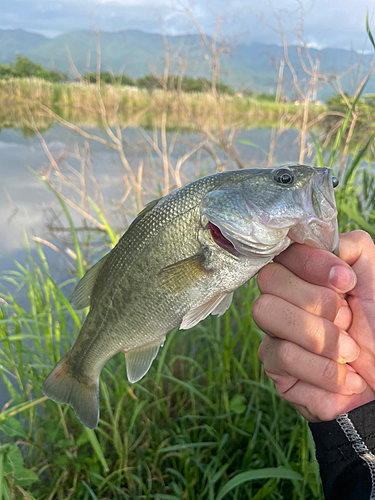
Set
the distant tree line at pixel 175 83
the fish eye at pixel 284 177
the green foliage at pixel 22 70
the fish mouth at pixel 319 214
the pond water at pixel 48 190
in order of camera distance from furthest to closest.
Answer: the green foliage at pixel 22 70
the pond water at pixel 48 190
the distant tree line at pixel 175 83
the fish eye at pixel 284 177
the fish mouth at pixel 319 214

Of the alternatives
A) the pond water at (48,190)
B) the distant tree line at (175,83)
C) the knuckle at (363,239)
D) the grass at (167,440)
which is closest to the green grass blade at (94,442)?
the grass at (167,440)

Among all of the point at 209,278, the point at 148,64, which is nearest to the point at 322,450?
the point at 209,278

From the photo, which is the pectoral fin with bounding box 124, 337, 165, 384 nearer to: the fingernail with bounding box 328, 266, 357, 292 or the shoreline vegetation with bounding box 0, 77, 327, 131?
the fingernail with bounding box 328, 266, 357, 292

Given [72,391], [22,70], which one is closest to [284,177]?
[72,391]

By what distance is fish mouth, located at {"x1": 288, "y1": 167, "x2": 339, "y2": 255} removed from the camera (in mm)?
1002

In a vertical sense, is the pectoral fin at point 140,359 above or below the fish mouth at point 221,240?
below

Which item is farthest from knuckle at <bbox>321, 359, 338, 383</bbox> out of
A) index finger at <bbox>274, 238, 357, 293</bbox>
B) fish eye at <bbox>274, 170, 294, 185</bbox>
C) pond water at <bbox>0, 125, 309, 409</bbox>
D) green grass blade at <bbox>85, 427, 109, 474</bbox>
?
pond water at <bbox>0, 125, 309, 409</bbox>

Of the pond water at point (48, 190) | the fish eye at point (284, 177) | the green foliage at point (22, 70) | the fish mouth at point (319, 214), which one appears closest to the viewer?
the fish mouth at point (319, 214)

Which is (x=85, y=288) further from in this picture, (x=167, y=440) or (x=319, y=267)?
(x=167, y=440)

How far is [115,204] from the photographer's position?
6.12 meters

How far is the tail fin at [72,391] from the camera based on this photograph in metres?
1.35

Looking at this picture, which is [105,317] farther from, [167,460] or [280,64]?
[280,64]

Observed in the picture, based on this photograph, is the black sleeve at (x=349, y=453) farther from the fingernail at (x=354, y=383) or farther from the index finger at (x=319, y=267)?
the index finger at (x=319, y=267)

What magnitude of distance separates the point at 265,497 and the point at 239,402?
0.48 m
